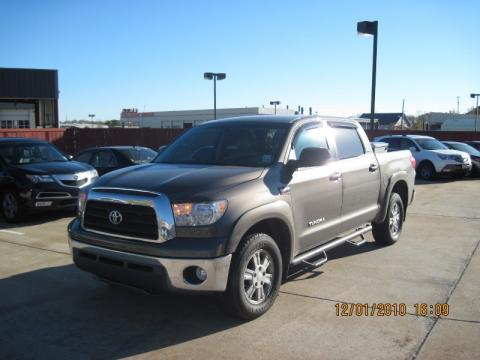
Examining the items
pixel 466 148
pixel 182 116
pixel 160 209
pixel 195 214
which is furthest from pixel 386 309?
pixel 182 116

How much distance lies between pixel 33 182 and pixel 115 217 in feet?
17.9

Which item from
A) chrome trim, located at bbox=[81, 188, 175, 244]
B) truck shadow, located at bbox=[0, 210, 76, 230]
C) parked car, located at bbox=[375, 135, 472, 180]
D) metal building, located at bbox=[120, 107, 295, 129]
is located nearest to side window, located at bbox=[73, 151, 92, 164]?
truck shadow, located at bbox=[0, 210, 76, 230]

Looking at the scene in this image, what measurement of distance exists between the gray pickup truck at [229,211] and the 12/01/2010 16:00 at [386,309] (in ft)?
1.99

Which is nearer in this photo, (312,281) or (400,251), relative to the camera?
(312,281)

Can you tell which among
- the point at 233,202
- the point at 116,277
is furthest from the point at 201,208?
the point at 116,277

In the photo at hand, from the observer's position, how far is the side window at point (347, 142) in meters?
5.83

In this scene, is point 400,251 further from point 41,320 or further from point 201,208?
point 41,320

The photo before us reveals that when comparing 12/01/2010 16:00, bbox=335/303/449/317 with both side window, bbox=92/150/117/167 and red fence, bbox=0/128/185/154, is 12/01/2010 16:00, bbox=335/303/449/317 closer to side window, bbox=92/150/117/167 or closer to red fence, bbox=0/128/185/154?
side window, bbox=92/150/117/167

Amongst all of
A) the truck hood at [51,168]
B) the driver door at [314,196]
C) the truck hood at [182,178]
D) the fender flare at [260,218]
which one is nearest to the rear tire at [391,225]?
the driver door at [314,196]

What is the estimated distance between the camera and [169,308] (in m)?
4.70

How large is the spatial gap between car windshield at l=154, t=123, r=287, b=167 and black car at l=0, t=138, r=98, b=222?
4.18 metres

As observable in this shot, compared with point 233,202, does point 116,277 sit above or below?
below

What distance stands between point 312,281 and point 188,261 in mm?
2064

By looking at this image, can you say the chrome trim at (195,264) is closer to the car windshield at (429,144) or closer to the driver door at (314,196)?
the driver door at (314,196)
